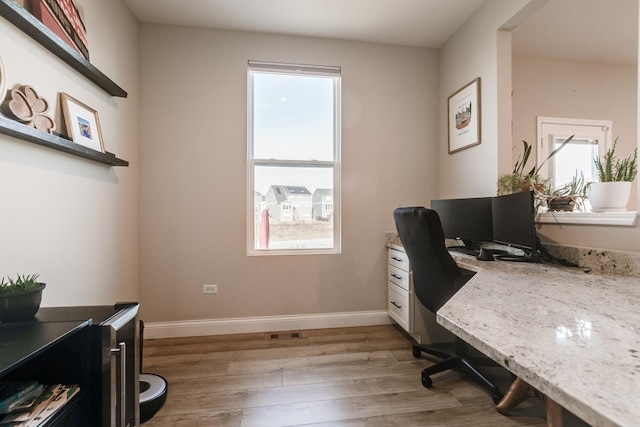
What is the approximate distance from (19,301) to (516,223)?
2.44 m

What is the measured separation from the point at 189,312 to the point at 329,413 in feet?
5.31

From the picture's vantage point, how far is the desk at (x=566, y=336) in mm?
394

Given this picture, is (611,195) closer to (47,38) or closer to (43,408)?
(43,408)

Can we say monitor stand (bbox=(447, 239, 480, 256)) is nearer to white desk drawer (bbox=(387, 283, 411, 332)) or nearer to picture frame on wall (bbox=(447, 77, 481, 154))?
white desk drawer (bbox=(387, 283, 411, 332))

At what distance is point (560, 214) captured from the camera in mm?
1772

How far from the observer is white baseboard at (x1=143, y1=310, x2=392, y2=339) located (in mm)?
2502

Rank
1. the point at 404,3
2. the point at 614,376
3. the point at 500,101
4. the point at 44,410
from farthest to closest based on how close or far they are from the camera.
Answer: the point at 404,3, the point at 500,101, the point at 44,410, the point at 614,376

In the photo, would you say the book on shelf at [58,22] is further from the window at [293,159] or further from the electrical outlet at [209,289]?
the electrical outlet at [209,289]

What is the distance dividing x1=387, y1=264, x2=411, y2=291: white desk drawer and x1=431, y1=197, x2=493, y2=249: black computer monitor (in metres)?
0.50

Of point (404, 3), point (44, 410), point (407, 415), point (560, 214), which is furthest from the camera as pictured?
point (404, 3)

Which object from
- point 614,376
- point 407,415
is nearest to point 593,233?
point 407,415

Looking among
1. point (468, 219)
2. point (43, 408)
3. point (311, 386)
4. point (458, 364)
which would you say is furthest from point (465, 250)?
point (43, 408)

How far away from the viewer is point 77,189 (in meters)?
1.66

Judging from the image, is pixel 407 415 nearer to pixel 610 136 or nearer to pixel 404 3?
pixel 404 3
